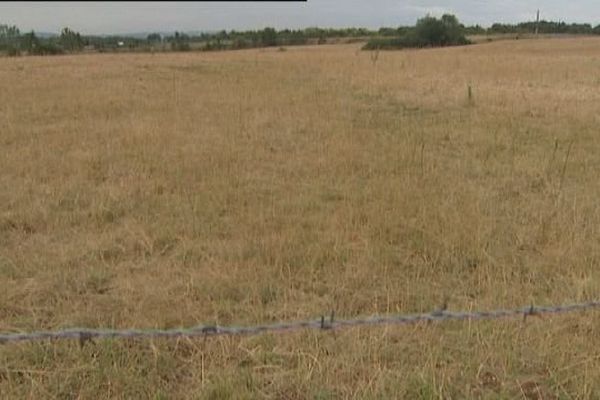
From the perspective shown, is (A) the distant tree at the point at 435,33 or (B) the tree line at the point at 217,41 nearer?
(B) the tree line at the point at 217,41

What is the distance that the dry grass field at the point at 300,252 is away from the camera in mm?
3033

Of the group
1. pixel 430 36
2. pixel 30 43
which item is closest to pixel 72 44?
pixel 30 43

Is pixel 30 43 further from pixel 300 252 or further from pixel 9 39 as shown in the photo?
pixel 300 252

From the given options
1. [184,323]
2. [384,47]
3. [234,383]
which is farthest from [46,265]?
[384,47]

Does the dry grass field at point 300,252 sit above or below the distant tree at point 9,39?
below

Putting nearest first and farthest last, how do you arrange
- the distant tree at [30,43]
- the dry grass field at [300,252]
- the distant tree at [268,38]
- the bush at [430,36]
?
1. the dry grass field at [300,252]
2. the distant tree at [30,43]
3. the bush at [430,36]
4. the distant tree at [268,38]

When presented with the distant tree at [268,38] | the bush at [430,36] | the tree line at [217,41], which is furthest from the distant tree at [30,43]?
the bush at [430,36]

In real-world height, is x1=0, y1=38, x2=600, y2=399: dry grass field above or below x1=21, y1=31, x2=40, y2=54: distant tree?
below

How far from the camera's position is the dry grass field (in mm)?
3033

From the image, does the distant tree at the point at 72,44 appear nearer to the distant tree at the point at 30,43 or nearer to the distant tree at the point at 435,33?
the distant tree at the point at 30,43

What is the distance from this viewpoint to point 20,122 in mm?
11258

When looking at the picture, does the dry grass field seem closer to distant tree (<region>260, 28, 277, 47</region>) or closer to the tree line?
the tree line

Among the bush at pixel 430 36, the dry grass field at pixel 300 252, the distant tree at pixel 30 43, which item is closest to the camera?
the dry grass field at pixel 300 252

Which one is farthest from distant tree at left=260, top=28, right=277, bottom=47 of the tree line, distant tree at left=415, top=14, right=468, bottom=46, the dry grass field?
the dry grass field
